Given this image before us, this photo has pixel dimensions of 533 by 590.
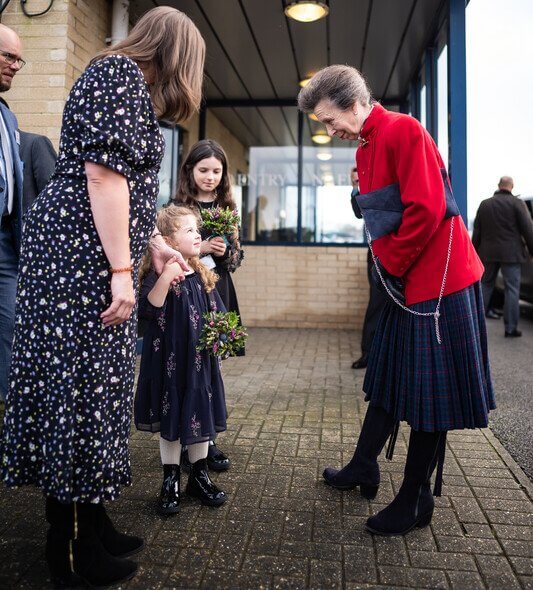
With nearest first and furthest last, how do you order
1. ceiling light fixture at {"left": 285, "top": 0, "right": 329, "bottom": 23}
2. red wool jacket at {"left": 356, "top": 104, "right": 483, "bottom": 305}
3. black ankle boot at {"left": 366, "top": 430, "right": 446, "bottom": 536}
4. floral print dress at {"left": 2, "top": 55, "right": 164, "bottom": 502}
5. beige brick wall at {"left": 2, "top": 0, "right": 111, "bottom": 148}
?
floral print dress at {"left": 2, "top": 55, "right": 164, "bottom": 502} → red wool jacket at {"left": 356, "top": 104, "right": 483, "bottom": 305} → black ankle boot at {"left": 366, "top": 430, "right": 446, "bottom": 536} → beige brick wall at {"left": 2, "top": 0, "right": 111, "bottom": 148} → ceiling light fixture at {"left": 285, "top": 0, "right": 329, "bottom": 23}

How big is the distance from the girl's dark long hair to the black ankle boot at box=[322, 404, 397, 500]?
1508 mm

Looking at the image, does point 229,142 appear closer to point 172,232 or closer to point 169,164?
Result: point 169,164

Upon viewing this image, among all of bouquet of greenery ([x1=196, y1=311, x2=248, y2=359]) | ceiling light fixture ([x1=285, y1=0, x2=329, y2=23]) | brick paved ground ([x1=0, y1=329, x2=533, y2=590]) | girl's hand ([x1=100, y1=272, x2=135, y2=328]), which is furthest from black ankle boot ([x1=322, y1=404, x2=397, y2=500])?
ceiling light fixture ([x1=285, y1=0, x2=329, y2=23])

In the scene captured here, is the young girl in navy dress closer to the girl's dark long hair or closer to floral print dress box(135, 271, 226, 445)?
floral print dress box(135, 271, 226, 445)

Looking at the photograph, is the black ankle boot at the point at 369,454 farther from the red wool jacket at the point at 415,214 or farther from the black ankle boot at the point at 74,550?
the black ankle boot at the point at 74,550

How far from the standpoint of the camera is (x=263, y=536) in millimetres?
2287

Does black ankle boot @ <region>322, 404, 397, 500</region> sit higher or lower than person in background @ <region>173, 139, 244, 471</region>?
lower

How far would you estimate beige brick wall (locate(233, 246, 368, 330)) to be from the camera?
870 cm

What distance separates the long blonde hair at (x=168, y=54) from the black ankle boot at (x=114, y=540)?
1528 millimetres

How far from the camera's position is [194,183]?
3.28 meters

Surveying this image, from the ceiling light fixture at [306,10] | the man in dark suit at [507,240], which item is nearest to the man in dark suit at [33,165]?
the ceiling light fixture at [306,10]

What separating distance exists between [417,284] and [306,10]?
4672mm

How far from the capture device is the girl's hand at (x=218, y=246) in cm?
309

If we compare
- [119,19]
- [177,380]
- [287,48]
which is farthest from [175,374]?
[287,48]
